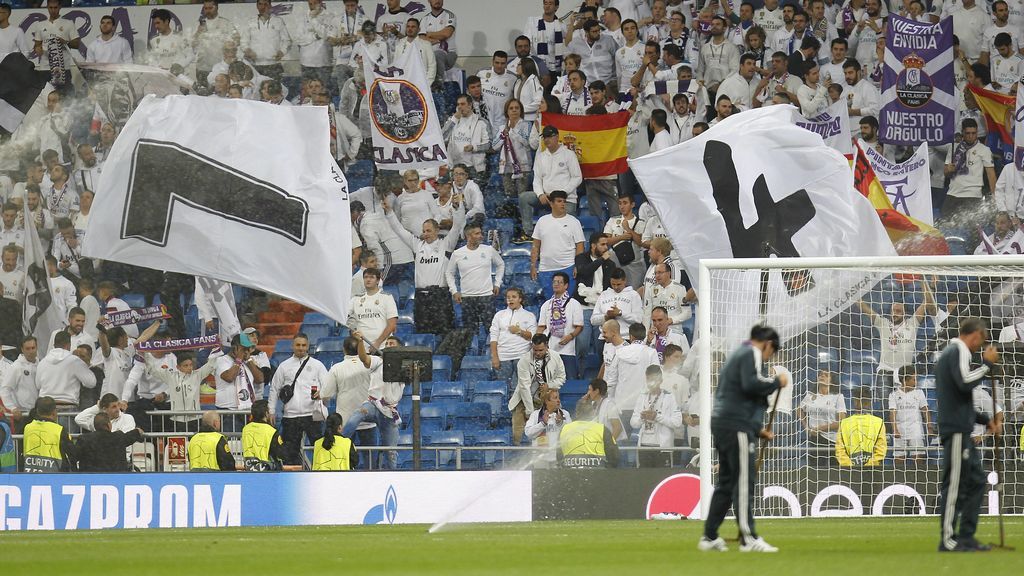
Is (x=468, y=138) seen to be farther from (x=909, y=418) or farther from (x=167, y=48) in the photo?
(x=909, y=418)

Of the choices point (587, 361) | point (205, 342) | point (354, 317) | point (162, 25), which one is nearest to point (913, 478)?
point (587, 361)

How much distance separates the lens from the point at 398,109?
19.9m

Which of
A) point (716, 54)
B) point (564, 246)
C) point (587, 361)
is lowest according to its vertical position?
point (587, 361)

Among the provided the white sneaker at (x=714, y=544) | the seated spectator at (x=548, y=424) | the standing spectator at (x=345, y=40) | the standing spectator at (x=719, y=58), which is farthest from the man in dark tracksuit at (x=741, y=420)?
the standing spectator at (x=345, y=40)

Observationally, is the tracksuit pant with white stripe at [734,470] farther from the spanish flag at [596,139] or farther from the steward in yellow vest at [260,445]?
the spanish flag at [596,139]

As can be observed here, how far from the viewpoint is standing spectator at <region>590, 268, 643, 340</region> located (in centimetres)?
1769

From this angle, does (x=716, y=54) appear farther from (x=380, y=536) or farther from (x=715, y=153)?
(x=380, y=536)

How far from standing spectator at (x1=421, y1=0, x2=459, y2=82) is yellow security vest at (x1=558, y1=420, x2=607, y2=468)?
8142mm

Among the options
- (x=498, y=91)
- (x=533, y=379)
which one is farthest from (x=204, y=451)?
(x=498, y=91)

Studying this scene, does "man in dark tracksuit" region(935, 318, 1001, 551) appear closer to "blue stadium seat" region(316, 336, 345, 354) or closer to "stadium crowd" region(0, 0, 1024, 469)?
"stadium crowd" region(0, 0, 1024, 469)

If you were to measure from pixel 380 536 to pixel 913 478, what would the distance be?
20.7 ft

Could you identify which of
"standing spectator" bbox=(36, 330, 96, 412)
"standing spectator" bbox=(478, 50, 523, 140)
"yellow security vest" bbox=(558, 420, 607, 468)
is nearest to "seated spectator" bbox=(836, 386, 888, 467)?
"yellow security vest" bbox=(558, 420, 607, 468)

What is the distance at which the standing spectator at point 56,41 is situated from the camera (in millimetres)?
22750

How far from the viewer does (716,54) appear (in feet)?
67.9
